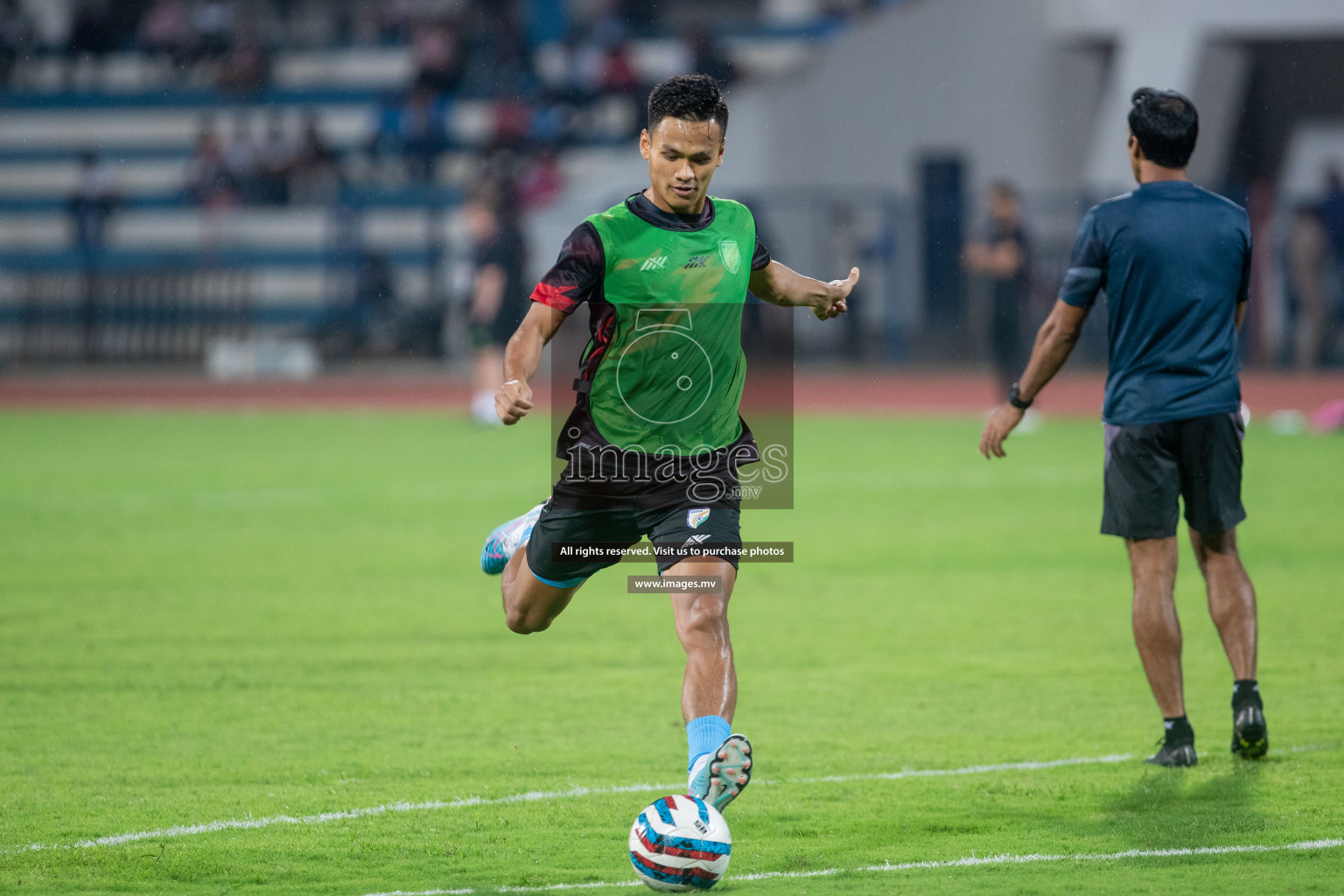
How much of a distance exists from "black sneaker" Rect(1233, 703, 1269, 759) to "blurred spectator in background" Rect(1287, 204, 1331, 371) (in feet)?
67.8

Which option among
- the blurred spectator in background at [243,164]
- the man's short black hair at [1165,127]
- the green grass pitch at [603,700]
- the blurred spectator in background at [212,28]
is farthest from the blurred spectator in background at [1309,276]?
the blurred spectator in background at [212,28]

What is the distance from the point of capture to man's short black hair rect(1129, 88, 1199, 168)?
6.14 metres

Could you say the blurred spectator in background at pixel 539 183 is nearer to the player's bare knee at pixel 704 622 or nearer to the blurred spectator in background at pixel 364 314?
the blurred spectator in background at pixel 364 314

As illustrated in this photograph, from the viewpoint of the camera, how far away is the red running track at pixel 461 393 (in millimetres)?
22844

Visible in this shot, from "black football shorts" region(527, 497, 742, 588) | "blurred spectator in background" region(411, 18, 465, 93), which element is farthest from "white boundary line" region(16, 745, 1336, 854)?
"blurred spectator in background" region(411, 18, 465, 93)

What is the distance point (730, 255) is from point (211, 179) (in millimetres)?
28156

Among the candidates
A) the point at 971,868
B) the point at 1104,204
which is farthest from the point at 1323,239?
the point at 971,868

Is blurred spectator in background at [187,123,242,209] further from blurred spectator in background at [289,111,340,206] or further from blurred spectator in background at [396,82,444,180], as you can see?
blurred spectator in background at [396,82,444,180]

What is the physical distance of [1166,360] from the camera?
618cm

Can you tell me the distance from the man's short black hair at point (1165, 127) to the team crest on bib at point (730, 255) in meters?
1.64

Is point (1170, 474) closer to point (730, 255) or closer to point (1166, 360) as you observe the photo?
point (1166, 360)

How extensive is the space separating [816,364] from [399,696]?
2173 centimetres

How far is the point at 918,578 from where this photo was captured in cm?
1051

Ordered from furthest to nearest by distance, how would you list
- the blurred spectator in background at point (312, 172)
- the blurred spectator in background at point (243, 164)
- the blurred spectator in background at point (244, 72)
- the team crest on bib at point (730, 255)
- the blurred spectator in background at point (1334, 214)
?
1. the blurred spectator in background at point (244, 72)
2. the blurred spectator in background at point (243, 164)
3. the blurred spectator in background at point (312, 172)
4. the blurred spectator in background at point (1334, 214)
5. the team crest on bib at point (730, 255)
